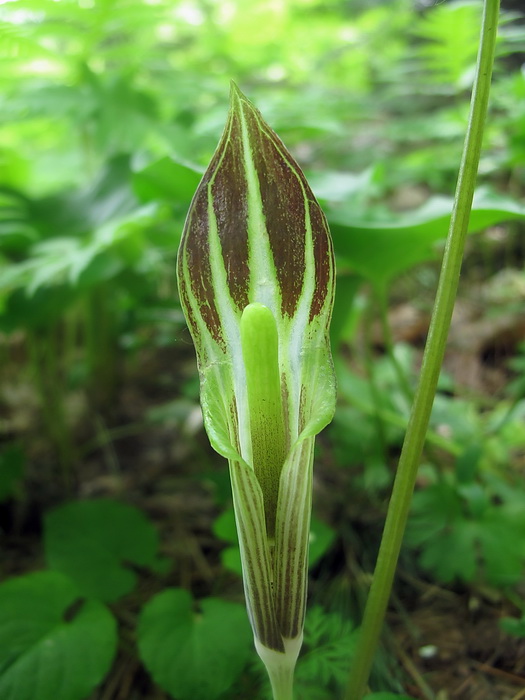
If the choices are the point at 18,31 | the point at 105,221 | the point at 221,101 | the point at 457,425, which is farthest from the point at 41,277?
the point at 221,101

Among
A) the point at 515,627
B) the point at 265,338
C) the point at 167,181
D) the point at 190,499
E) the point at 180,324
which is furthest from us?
the point at 180,324

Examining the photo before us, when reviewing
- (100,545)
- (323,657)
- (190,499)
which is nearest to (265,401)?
(323,657)

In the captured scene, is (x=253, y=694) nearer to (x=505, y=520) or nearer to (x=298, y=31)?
(x=505, y=520)

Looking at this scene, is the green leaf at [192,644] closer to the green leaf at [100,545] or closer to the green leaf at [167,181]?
the green leaf at [100,545]

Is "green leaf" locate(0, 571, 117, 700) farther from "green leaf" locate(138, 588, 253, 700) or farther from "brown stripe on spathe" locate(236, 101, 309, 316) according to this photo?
"brown stripe on spathe" locate(236, 101, 309, 316)

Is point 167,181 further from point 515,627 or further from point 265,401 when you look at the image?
point 515,627

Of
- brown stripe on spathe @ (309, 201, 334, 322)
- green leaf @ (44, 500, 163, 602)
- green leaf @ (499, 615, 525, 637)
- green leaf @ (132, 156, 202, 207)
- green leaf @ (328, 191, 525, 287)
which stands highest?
green leaf @ (132, 156, 202, 207)

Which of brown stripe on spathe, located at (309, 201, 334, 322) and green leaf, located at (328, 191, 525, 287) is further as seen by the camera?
green leaf, located at (328, 191, 525, 287)

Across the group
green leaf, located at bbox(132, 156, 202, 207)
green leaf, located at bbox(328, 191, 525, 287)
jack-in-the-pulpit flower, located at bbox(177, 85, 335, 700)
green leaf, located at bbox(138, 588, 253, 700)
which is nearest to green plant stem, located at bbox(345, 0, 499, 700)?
jack-in-the-pulpit flower, located at bbox(177, 85, 335, 700)
